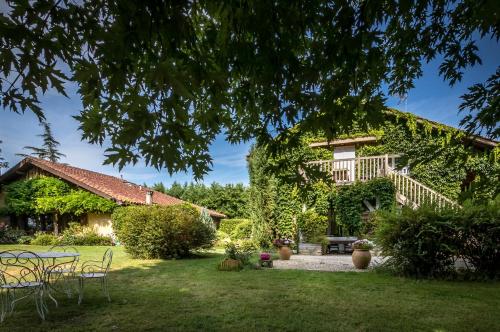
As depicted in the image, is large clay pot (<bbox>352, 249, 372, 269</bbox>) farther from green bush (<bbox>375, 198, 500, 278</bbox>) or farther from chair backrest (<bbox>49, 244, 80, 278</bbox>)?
chair backrest (<bbox>49, 244, 80, 278</bbox>)

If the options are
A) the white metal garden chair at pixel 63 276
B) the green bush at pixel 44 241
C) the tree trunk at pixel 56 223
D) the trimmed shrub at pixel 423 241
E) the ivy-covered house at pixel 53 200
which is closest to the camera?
the white metal garden chair at pixel 63 276

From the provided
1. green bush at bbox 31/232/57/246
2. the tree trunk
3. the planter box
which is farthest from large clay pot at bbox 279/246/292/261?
the tree trunk

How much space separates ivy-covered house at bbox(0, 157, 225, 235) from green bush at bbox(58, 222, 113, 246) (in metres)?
0.72

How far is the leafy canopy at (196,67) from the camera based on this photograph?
2.35m

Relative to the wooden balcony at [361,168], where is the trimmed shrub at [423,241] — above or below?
below

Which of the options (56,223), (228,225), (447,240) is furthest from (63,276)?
(228,225)

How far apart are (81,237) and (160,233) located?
30.8ft

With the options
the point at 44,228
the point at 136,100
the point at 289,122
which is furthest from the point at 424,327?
the point at 44,228

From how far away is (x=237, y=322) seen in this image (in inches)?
176

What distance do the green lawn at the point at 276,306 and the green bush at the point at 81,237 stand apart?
478 inches

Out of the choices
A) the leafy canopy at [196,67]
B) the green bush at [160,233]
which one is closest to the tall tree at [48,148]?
the green bush at [160,233]

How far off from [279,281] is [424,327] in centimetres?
341

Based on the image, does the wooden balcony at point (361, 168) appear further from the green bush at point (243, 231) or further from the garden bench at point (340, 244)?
the green bush at point (243, 231)

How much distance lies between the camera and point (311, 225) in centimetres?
1491
